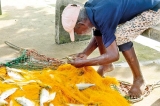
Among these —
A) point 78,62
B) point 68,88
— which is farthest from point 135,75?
point 68,88

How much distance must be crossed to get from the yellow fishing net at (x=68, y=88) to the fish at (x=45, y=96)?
3 cm

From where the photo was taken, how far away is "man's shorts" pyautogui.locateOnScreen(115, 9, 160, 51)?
12.3ft

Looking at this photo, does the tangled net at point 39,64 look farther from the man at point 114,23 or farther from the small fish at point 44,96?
the small fish at point 44,96

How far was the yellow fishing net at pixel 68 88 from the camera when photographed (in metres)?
3.33

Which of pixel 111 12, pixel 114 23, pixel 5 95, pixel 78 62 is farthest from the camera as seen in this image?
pixel 78 62

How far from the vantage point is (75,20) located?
3447 mm

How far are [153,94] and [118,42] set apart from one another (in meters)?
0.89

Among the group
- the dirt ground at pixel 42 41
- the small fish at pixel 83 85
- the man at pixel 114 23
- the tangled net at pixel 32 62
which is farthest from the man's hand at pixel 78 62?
the dirt ground at pixel 42 41

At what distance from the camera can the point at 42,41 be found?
6297 mm

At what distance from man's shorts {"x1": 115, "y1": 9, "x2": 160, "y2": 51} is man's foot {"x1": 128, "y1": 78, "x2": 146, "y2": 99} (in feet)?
1.86

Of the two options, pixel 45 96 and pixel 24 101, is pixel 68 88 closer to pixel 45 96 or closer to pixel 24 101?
pixel 45 96

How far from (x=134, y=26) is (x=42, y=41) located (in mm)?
2891

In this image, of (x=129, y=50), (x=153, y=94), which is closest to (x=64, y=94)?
(x=129, y=50)

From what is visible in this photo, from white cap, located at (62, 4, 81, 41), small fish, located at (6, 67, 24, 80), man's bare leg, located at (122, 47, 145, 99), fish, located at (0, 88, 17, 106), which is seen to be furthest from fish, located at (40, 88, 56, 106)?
man's bare leg, located at (122, 47, 145, 99)
